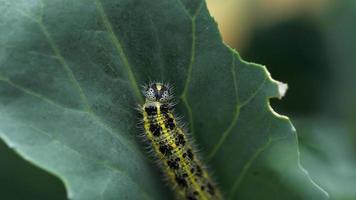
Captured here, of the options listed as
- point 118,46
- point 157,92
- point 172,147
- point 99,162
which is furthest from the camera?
point 172,147

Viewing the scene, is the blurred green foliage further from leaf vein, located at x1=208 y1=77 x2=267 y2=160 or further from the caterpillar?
leaf vein, located at x1=208 y1=77 x2=267 y2=160

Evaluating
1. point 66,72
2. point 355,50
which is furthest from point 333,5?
point 66,72

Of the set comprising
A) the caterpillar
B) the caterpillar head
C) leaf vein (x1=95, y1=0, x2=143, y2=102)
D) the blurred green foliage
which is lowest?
the blurred green foliage

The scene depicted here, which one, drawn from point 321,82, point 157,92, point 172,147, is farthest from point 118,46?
point 321,82

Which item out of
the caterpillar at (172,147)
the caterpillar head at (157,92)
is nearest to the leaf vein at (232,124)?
the caterpillar at (172,147)

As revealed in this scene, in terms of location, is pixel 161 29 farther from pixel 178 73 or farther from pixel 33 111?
pixel 33 111

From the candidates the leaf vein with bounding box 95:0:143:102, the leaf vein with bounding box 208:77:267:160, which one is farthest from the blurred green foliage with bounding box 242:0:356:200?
the leaf vein with bounding box 95:0:143:102

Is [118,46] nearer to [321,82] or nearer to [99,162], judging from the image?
[99,162]
